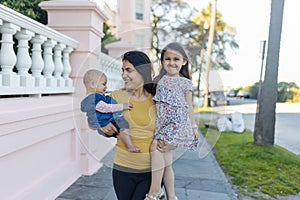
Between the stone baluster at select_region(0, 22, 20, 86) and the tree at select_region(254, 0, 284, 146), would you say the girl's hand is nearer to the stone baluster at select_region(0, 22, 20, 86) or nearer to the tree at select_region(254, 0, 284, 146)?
the stone baluster at select_region(0, 22, 20, 86)

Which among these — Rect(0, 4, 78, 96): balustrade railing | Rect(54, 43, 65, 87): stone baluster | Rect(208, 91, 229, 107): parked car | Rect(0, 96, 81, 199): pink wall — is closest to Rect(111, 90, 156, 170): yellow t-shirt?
Rect(208, 91, 229, 107): parked car

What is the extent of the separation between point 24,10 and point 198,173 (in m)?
3.35

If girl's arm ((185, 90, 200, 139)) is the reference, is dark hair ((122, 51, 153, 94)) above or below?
above

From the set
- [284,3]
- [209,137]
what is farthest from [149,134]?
[284,3]

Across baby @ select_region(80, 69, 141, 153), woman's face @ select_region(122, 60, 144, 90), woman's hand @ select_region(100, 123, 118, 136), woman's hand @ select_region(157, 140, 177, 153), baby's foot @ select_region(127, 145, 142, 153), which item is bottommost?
baby's foot @ select_region(127, 145, 142, 153)

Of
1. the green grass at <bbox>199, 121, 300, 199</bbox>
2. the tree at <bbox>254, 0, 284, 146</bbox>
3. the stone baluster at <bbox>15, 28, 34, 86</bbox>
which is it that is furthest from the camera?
the tree at <bbox>254, 0, 284, 146</bbox>

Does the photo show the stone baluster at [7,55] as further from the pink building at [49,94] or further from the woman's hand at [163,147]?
the woman's hand at [163,147]

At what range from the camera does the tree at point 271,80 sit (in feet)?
16.8

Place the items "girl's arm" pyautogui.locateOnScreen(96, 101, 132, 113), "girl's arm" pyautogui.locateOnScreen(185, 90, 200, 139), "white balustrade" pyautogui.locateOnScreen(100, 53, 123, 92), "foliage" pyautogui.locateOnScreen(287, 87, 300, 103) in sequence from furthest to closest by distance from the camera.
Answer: "foliage" pyautogui.locateOnScreen(287, 87, 300, 103)
"white balustrade" pyautogui.locateOnScreen(100, 53, 123, 92)
"girl's arm" pyautogui.locateOnScreen(185, 90, 200, 139)
"girl's arm" pyautogui.locateOnScreen(96, 101, 132, 113)

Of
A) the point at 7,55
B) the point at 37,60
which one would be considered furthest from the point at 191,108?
the point at 37,60

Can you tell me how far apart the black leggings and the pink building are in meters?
0.19

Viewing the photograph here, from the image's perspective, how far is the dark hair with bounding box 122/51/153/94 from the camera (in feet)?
4.84

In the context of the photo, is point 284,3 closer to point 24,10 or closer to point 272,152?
point 272,152

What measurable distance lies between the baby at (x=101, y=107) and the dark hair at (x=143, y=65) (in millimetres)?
145
